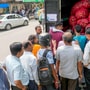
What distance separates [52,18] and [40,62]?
270cm

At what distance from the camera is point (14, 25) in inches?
928

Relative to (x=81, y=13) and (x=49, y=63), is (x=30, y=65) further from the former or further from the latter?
(x=81, y=13)

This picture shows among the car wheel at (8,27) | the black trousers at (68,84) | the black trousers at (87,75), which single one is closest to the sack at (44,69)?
the black trousers at (68,84)

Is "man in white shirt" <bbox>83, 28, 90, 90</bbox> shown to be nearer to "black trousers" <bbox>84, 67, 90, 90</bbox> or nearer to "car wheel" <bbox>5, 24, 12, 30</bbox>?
"black trousers" <bbox>84, 67, 90, 90</bbox>

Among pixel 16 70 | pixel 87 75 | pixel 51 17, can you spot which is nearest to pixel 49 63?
pixel 16 70

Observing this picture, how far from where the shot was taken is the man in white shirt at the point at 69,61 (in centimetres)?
512

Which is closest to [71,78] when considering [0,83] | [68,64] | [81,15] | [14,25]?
[68,64]

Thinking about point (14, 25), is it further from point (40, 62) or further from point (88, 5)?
point (40, 62)

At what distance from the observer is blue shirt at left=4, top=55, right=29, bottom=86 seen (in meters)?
4.36

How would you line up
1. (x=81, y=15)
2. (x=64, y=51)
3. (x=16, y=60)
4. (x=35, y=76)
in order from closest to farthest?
(x=16, y=60) → (x=35, y=76) → (x=64, y=51) → (x=81, y=15)

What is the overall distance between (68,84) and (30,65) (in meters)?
1.15

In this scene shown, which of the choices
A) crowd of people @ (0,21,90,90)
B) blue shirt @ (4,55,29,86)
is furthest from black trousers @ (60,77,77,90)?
blue shirt @ (4,55,29,86)

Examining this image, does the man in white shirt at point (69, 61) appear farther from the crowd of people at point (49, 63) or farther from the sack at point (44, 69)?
the sack at point (44, 69)

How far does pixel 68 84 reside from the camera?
218 inches
